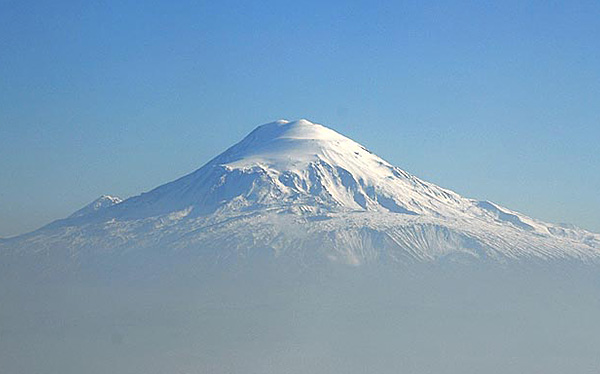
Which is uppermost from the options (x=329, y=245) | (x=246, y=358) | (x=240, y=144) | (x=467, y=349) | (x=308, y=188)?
(x=240, y=144)

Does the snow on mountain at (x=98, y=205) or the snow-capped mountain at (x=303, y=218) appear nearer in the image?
the snow-capped mountain at (x=303, y=218)

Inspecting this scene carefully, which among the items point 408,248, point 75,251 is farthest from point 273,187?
point 75,251

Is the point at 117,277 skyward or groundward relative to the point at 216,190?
groundward

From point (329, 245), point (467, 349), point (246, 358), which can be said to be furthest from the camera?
point (329, 245)

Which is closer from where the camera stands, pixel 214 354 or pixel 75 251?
pixel 214 354

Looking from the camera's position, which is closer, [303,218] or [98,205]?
[303,218]

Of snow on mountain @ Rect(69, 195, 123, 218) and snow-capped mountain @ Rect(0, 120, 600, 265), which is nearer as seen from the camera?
snow-capped mountain @ Rect(0, 120, 600, 265)

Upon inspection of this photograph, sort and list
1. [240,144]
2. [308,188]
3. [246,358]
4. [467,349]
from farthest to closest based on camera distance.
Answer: [240,144], [308,188], [467,349], [246,358]

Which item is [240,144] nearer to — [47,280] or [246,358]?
[47,280]
